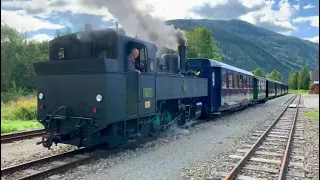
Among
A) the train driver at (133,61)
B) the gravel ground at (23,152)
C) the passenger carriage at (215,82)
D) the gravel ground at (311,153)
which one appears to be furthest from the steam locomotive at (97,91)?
the passenger carriage at (215,82)

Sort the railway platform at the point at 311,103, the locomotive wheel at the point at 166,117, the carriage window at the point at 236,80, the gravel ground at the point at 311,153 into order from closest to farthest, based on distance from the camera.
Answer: the gravel ground at the point at 311,153, the locomotive wheel at the point at 166,117, the carriage window at the point at 236,80, the railway platform at the point at 311,103

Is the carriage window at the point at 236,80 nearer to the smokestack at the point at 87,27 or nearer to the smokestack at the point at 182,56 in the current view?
the smokestack at the point at 182,56

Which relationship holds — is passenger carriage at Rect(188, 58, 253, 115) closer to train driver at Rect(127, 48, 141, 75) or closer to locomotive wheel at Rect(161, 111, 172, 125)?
locomotive wheel at Rect(161, 111, 172, 125)

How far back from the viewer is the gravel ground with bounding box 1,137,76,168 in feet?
20.8

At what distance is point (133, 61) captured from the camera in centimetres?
689

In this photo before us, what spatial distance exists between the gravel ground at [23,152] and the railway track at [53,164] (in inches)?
24.4

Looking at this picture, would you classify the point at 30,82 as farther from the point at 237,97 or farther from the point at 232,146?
the point at 232,146

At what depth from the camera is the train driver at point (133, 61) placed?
6.74 m

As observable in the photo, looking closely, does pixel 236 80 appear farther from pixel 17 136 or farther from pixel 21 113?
pixel 17 136

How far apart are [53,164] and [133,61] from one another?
2797 mm

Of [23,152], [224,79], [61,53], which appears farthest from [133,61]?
[224,79]

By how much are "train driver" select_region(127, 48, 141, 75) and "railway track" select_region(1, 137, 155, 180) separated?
1962mm

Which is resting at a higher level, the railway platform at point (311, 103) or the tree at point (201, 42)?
the tree at point (201, 42)

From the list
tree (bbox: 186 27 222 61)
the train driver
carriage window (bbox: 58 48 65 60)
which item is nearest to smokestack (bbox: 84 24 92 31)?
carriage window (bbox: 58 48 65 60)
